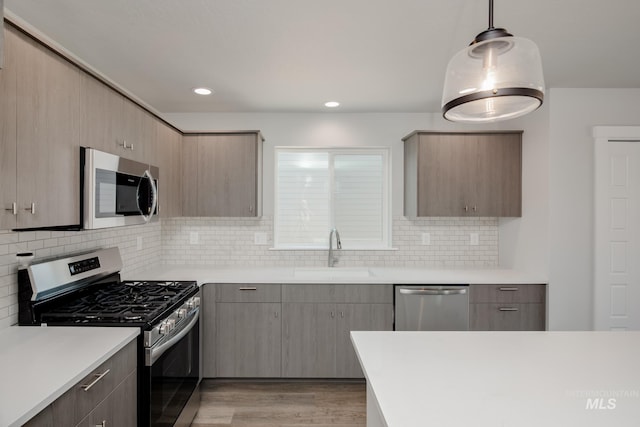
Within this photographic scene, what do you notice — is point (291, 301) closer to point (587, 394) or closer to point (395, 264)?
point (395, 264)

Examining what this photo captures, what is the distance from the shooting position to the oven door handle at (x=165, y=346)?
186 cm

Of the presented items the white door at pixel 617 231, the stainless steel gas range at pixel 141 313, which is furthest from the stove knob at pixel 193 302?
the white door at pixel 617 231

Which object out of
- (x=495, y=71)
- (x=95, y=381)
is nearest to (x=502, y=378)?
(x=495, y=71)

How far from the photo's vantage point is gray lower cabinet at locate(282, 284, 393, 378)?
3.06 m

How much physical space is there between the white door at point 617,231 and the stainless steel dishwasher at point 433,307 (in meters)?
1.03

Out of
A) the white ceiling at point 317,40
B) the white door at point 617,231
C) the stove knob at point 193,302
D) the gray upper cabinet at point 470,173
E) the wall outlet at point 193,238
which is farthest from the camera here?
the wall outlet at point 193,238

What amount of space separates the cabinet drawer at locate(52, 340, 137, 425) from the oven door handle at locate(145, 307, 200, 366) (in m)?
0.06

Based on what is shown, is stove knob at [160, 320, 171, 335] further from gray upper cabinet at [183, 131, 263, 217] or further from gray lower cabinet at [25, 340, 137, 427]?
gray upper cabinet at [183, 131, 263, 217]

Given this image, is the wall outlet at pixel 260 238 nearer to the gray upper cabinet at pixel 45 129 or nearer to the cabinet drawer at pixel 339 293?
the cabinet drawer at pixel 339 293

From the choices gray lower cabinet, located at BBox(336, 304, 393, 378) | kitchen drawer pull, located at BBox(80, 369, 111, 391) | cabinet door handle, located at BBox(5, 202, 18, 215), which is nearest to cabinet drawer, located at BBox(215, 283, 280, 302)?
gray lower cabinet, located at BBox(336, 304, 393, 378)

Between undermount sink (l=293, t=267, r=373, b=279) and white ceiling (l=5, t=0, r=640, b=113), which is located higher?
white ceiling (l=5, t=0, r=640, b=113)

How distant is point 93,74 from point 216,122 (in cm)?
175

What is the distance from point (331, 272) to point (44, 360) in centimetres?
239

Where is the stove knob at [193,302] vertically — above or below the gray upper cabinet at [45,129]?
below
